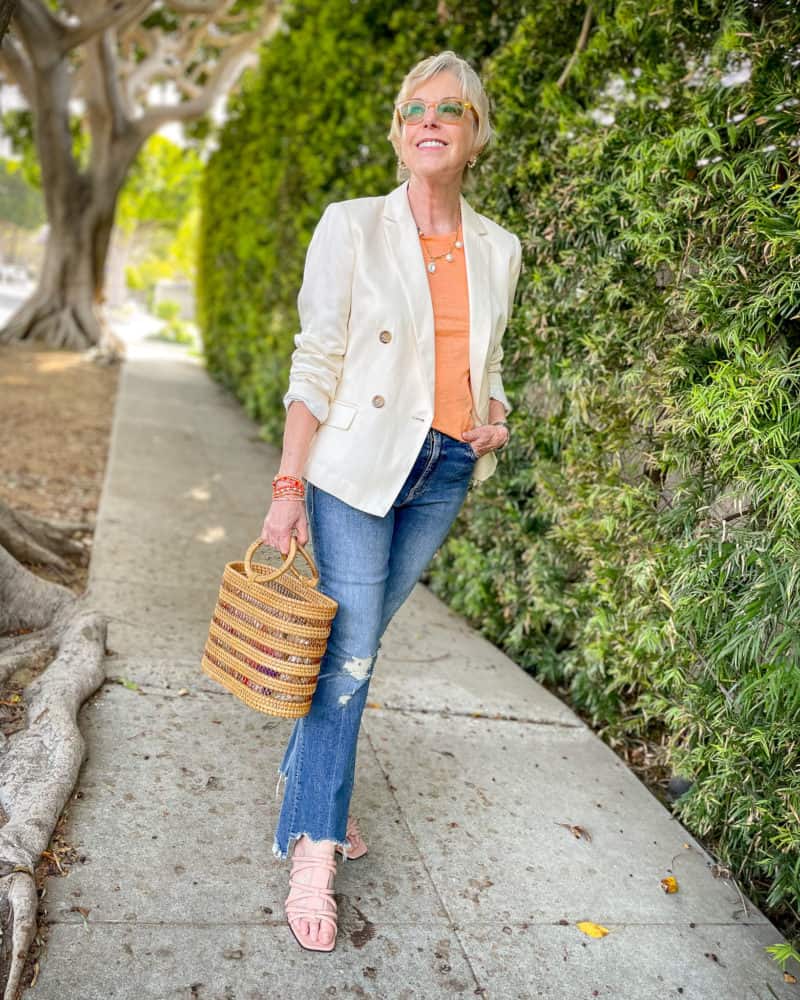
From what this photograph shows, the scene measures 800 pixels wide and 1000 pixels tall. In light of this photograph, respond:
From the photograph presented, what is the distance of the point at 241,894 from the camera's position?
2246 mm

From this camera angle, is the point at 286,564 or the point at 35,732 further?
the point at 35,732

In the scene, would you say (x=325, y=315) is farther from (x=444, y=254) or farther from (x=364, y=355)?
(x=444, y=254)

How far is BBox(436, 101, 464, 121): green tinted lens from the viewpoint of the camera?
220 cm

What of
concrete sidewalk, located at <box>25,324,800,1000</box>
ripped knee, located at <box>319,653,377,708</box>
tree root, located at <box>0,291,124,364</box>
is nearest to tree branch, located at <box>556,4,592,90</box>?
concrete sidewalk, located at <box>25,324,800,1000</box>

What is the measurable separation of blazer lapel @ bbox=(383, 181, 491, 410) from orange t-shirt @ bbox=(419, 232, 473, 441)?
0.02 meters

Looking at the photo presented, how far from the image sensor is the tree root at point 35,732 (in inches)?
76.4

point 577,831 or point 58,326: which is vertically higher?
point 577,831

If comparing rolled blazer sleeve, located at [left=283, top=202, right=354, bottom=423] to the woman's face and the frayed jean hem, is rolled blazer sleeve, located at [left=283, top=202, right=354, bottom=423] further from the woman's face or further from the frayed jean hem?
the frayed jean hem

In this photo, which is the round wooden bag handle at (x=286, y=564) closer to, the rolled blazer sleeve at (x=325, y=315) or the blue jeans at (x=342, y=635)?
the blue jeans at (x=342, y=635)

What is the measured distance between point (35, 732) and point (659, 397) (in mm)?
2175

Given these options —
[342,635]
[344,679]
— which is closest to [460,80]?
[342,635]

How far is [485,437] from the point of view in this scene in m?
2.29

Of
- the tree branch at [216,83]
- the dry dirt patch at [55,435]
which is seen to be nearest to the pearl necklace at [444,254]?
the dry dirt patch at [55,435]

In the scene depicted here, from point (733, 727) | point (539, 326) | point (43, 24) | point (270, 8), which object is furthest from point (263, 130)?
point (733, 727)
